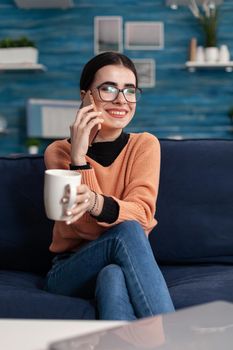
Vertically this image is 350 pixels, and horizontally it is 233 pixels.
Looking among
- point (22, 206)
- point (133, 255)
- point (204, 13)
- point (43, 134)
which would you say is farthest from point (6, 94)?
point (133, 255)

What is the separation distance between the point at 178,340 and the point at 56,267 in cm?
84

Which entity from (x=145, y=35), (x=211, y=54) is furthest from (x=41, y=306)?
(x=145, y=35)

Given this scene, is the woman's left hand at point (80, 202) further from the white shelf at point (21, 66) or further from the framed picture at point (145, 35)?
the framed picture at point (145, 35)

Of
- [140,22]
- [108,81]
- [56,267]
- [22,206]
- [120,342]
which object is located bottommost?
[56,267]

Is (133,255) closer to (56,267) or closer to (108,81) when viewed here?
(56,267)

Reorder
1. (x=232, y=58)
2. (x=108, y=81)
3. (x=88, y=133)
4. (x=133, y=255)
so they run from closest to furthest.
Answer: (x=133, y=255) → (x=88, y=133) → (x=108, y=81) → (x=232, y=58)

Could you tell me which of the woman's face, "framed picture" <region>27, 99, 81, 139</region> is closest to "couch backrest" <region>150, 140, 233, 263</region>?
the woman's face

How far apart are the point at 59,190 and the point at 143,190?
482 millimetres

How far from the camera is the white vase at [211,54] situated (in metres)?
3.44

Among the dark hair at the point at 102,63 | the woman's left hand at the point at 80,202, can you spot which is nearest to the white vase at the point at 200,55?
the dark hair at the point at 102,63

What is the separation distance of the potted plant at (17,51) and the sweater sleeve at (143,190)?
218 cm

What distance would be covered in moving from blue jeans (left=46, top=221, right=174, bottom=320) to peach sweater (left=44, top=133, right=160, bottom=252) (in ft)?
0.24

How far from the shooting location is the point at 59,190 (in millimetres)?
953

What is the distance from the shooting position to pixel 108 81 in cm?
146
